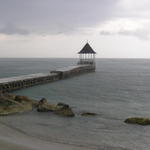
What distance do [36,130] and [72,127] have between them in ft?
8.23

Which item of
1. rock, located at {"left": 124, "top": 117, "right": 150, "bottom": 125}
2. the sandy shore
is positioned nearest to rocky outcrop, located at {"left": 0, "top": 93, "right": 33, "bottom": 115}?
the sandy shore

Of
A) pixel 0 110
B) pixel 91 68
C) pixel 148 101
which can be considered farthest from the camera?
pixel 91 68

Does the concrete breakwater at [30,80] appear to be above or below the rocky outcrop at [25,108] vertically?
above

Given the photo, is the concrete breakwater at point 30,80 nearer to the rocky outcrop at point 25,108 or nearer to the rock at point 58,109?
the rocky outcrop at point 25,108

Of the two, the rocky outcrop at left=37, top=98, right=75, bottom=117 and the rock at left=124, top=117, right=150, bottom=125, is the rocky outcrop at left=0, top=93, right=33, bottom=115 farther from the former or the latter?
the rock at left=124, top=117, right=150, bottom=125

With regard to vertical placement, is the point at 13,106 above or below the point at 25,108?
above

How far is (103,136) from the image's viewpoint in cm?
1348

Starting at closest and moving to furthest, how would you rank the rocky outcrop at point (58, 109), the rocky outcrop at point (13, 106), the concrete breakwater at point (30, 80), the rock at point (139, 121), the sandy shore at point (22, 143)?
the sandy shore at point (22, 143) → the rock at point (139, 121) → the rocky outcrop at point (13, 106) → the rocky outcrop at point (58, 109) → the concrete breakwater at point (30, 80)

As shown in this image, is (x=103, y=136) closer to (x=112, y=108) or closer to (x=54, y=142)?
(x=54, y=142)

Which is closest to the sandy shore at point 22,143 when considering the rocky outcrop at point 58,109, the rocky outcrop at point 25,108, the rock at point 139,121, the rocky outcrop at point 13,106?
the rocky outcrop at point 13,106

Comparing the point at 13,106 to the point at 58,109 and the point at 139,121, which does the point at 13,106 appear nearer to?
the point at 58,109

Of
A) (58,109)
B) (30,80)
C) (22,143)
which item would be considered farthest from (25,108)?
(30,80)

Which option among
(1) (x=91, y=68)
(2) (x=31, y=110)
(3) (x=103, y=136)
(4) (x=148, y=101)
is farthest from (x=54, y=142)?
(1) (x=91, y=68)

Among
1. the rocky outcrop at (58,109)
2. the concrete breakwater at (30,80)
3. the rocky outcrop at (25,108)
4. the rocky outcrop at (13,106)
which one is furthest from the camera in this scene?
the concrete breakwater at (30,80)
